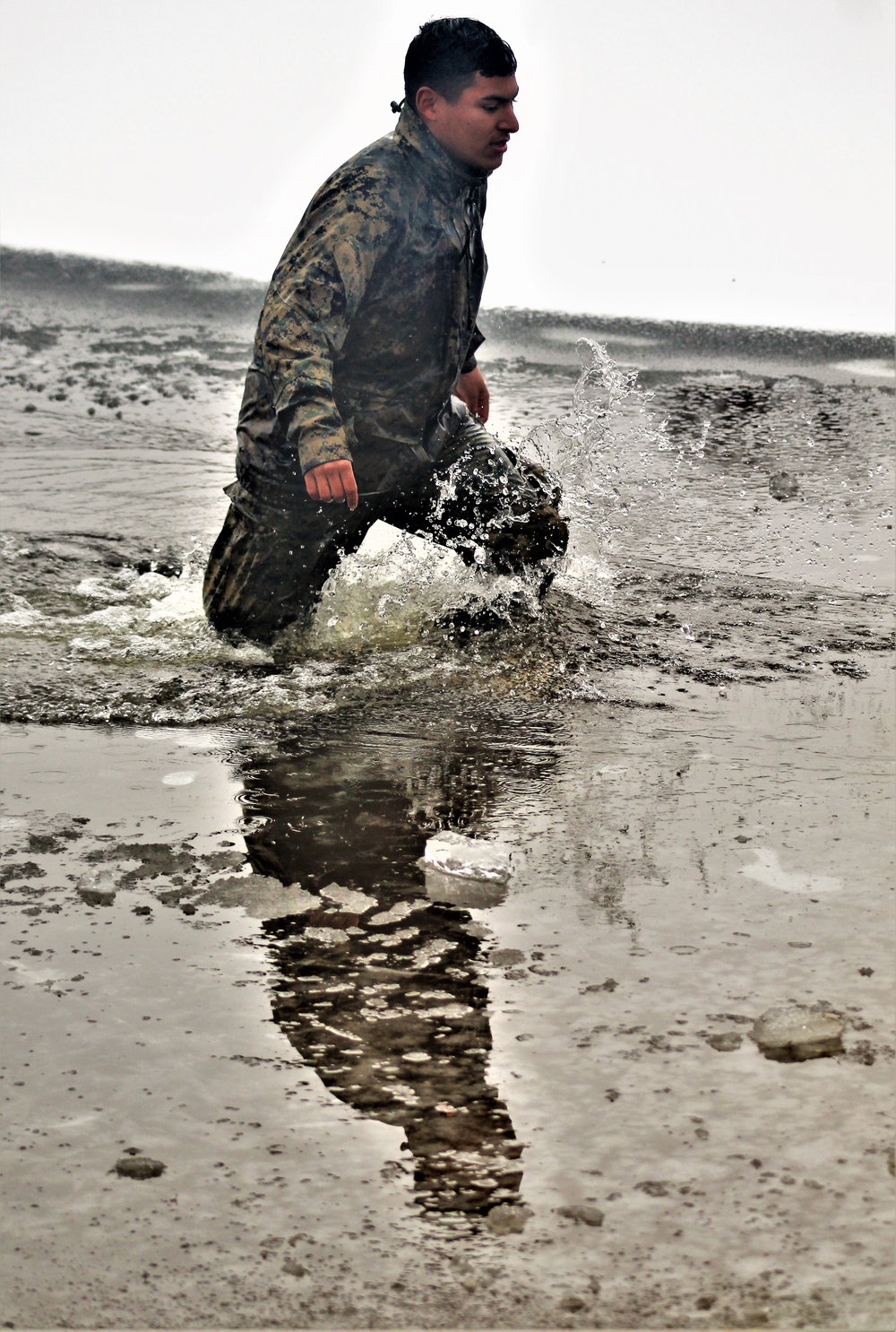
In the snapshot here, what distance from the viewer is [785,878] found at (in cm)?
259

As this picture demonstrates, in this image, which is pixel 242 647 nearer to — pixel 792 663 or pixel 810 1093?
pixel 792 663

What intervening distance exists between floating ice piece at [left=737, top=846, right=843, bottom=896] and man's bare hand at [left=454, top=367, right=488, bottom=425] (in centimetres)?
221

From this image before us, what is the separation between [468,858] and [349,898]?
228 millimetres

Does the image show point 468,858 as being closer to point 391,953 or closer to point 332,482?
point 391,953

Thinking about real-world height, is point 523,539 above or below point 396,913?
above

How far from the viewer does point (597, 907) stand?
8.09ft

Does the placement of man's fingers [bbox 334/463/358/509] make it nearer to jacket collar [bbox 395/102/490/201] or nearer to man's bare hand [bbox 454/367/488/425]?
jacket collar [bbox 395/102/490/201]

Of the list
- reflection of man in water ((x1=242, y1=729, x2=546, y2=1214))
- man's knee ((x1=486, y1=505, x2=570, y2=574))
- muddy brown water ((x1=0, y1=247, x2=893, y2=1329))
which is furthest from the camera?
man's knee ((x1=486, y1=505, x2=570, y2=574))

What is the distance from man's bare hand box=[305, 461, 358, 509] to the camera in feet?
11.6

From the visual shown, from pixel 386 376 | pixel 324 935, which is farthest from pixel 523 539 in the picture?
pixel 324 935

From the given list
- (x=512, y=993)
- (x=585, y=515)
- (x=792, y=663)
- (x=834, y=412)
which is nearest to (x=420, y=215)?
(x=792, y=663)

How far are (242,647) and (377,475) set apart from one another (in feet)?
1.88

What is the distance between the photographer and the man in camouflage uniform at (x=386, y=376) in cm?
370

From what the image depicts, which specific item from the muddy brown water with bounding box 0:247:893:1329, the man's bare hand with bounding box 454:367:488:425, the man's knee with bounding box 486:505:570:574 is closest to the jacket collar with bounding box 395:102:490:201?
the man's bare hand with bounding box 454:367:488:425
